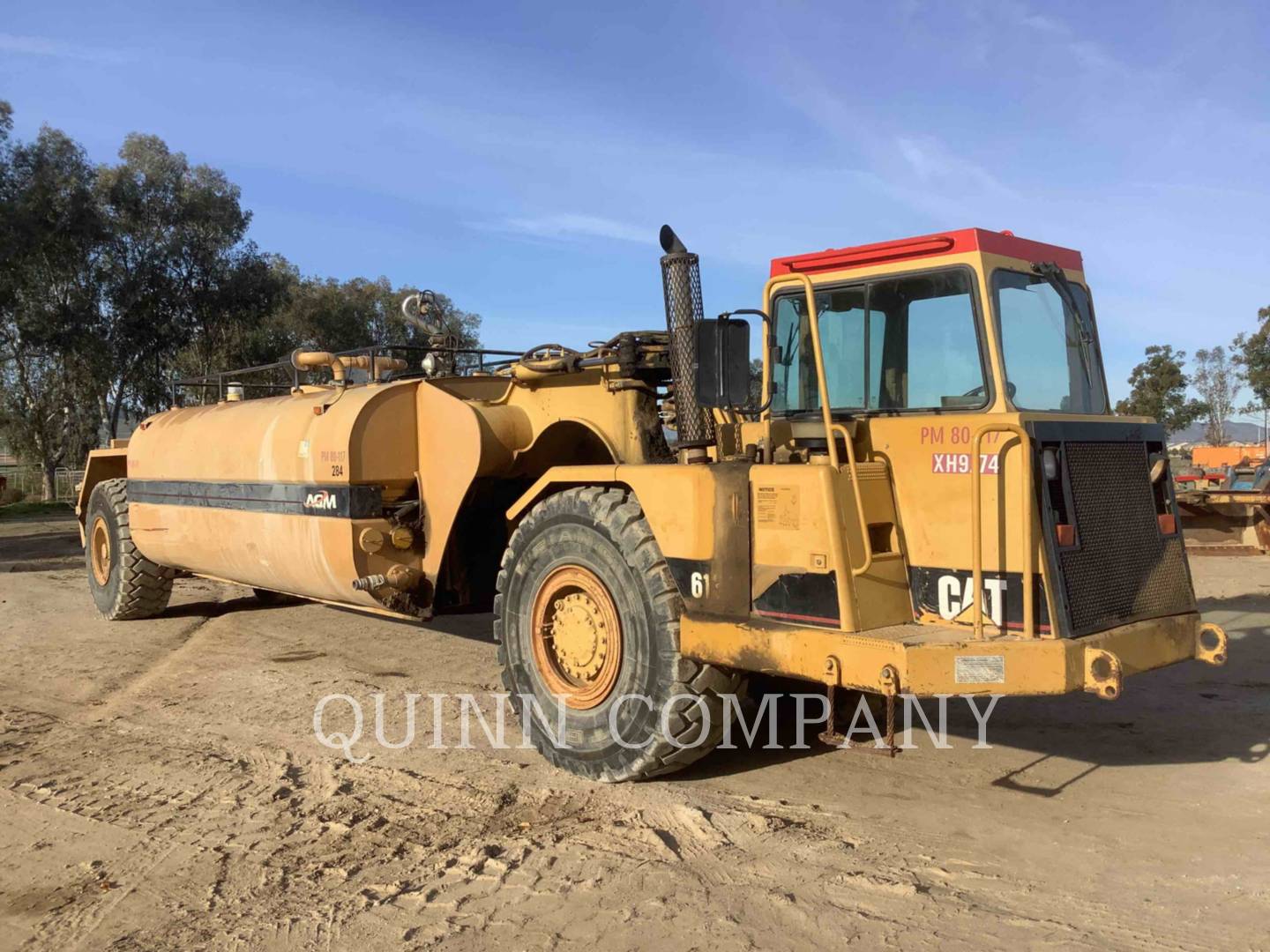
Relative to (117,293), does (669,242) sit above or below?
below

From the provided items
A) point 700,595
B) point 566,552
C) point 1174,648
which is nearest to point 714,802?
point 700,595

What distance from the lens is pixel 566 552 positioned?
543 centimetres

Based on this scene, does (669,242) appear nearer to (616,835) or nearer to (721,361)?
(721,361)

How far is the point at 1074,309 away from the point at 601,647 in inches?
117

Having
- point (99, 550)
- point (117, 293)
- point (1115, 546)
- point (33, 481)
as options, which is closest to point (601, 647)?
point (1115, 546)

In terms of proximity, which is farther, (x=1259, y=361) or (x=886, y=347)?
(x=1259, y=361)

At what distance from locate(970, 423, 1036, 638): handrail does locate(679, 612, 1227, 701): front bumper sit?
3.8 inches

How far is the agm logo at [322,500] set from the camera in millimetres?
6789

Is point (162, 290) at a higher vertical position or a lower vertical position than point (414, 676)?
higher

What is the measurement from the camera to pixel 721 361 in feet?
15.1

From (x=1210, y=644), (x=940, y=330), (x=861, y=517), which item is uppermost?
(x=940, y=330)

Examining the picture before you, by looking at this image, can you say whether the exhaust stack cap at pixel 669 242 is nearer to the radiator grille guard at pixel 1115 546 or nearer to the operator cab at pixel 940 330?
the operator cab at pixel 940 330

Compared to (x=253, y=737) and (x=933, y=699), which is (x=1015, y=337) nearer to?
(x=933, y=699)

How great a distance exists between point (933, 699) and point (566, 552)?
2951 millimetres
